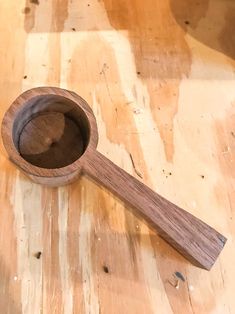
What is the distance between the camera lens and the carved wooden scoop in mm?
502

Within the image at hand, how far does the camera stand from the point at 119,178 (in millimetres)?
511

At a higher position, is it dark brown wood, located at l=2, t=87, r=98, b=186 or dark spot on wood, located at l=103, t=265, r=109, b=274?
dark brown wood, located at l=2, t=87, r=98, b=186

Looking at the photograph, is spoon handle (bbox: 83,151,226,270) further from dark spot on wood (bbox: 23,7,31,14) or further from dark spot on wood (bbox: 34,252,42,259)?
dark spot on wood (bbox: 23,7,31,14)

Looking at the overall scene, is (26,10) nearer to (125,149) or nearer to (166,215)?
(125,149)

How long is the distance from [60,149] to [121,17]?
24cm

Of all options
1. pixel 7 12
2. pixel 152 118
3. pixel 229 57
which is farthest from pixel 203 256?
pixel 7 12

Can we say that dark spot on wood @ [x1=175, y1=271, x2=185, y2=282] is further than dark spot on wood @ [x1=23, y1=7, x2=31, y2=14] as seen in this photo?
No

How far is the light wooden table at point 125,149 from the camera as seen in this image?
0.52 meters

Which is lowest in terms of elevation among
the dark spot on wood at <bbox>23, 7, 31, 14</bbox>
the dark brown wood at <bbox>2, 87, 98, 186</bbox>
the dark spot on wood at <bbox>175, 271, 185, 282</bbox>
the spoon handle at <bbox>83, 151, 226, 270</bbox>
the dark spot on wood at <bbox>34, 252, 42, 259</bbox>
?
the dark spot on wood at <bbox>175, 271, 185, 282</bbox>

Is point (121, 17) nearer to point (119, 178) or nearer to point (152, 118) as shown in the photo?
point (152, 118)

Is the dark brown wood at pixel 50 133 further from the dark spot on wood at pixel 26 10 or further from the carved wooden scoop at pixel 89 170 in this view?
the dark spot on wood at pixel 26 10

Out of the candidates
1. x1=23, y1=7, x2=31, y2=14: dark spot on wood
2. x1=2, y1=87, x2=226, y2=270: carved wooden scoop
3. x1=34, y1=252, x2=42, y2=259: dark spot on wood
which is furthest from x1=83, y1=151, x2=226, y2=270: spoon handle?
x1=23, y1=7, x2=31, y2=14: dark spot on wood

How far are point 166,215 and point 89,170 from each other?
10 cm

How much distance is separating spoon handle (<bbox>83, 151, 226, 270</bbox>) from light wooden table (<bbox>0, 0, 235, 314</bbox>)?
0.04 metres
